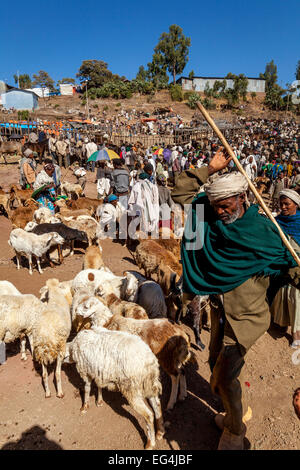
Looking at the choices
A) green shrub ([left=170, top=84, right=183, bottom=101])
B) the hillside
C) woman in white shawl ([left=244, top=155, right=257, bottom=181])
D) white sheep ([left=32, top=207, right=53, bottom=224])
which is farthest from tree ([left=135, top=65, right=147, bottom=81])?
white sheep ([left=32, top=207, right=53, bottom=224])

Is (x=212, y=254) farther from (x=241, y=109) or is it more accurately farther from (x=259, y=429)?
(x=241, y=109)

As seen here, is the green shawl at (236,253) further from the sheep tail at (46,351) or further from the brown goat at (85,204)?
the brown goat at (85,204)

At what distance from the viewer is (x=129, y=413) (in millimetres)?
3100

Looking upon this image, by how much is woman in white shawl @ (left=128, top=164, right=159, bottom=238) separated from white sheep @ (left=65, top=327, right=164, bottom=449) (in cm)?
482

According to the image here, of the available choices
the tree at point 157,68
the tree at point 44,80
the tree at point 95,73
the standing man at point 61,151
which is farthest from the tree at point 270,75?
the standing man at point 61,151

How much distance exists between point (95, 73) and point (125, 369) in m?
72.8

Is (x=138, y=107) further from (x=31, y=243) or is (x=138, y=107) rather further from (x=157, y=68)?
(x=31, y=243)

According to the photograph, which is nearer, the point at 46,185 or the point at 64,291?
the point at 64,291

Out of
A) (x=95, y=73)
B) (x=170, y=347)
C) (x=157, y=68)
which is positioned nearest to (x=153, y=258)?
(x=170, y=347)

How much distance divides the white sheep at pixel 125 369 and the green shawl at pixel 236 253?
902 mm

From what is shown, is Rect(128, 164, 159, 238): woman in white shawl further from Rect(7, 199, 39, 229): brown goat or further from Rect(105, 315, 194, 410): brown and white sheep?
Rect(105, 315, 194, 410): brown and white sheep

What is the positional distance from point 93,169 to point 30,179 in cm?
935

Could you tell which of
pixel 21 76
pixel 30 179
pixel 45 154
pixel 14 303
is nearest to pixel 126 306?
pixel 14 303

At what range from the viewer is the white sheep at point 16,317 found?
11.9 ft
